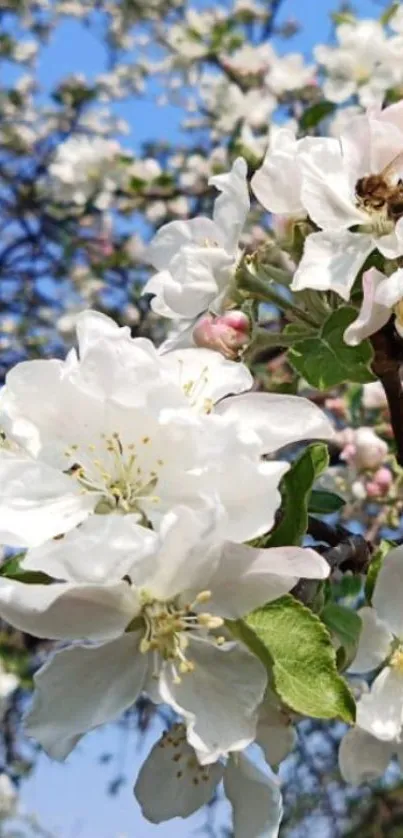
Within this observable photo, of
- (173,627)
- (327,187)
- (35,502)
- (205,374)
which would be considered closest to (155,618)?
(173,627)

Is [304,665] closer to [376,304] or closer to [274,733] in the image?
[274,733]

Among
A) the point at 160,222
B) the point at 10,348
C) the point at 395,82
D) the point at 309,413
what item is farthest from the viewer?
the point at 10,348

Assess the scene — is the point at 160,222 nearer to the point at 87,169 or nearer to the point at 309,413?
the point at 87,169

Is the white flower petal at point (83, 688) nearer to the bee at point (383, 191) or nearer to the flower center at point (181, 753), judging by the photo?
the flower center at point (181, 753)

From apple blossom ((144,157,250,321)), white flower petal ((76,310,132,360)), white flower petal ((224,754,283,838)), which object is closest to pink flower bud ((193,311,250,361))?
apple blossom ((144,157,250,321))

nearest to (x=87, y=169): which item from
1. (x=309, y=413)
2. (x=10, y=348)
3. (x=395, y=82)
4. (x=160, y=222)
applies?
(x=160, y=222)

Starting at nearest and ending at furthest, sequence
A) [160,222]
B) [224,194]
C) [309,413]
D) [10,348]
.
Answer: [309,413] < [224,194] < [160,222] < [10,348]
